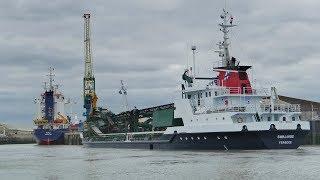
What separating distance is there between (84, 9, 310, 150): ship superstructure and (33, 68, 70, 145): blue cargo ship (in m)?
66.6

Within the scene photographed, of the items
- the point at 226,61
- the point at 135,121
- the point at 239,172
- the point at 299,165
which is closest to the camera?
the point at 239,172

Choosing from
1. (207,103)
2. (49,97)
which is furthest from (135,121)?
(49,97)

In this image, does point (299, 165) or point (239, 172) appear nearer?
point (239, 172)

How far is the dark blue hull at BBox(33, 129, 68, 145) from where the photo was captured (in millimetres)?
134125

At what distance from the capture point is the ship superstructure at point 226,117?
183 feet

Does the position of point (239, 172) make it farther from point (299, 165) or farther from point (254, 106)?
point (254, 106)

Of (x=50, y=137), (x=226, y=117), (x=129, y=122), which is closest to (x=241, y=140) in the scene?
(x=226, y=117)

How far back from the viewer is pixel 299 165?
3872 centimetres

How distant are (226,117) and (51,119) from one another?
9267cm

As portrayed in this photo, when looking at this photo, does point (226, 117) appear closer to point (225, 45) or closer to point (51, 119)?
point (225, 45)

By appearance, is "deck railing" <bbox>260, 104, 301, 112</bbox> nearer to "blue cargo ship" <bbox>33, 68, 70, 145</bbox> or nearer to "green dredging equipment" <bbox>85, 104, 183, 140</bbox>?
"green dredging equipment" <bbox>85, 104, 183, 140</bbox>

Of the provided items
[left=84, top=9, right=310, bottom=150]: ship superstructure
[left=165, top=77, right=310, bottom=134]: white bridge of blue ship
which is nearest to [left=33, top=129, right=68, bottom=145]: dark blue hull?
[left=84, top=9, right=310, bottom=150]: ship superstructure

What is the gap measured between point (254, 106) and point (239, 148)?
5.23 meters

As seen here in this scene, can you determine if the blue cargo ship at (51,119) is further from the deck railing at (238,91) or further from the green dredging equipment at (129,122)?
the deck railing at (238,91)
